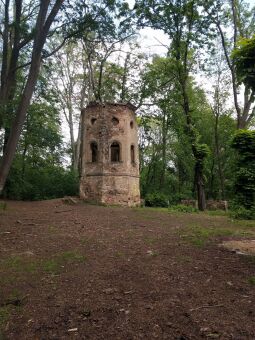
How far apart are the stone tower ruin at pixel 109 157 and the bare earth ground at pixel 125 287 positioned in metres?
10.0

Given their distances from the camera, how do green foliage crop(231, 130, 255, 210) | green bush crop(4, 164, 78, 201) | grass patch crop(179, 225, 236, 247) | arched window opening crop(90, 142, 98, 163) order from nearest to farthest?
grass patch crop(179, 225, 236, 247) < green foliage crop(231, 130, 255, 210) < arched window opening crop(90, 142, 98, 163) < green bush crop(4, 164, 78, 201)

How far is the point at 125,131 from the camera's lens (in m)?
19.2

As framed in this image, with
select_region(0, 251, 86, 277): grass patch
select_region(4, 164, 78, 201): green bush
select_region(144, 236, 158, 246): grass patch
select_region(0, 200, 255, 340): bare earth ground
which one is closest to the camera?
select_region(0, 200, 255, 340): bare earth ground

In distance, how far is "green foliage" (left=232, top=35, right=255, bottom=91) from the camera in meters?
5.65

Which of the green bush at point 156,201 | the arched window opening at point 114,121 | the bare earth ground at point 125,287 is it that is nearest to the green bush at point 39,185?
the green bush at point 156,201

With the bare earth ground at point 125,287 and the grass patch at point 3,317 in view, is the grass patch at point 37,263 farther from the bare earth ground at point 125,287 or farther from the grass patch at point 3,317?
the grass patch at point 3,317

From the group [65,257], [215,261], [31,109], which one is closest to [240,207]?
[215,261]

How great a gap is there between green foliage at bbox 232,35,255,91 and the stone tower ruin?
13.1m

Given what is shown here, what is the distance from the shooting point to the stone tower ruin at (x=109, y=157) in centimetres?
1845

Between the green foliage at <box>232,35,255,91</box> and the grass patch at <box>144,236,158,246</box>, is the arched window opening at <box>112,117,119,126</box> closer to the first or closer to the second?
the grass patch at <box>144,236,158,246</box>

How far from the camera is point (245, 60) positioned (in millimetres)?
5766

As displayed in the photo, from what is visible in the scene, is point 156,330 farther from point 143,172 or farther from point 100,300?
point 143,172

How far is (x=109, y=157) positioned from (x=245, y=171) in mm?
8137

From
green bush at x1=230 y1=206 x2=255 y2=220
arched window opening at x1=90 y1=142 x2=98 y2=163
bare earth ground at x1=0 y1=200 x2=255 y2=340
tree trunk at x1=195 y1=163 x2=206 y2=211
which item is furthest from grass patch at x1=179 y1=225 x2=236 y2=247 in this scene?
arched window opening at x1=90 y1=142 x2=98 y2=163
